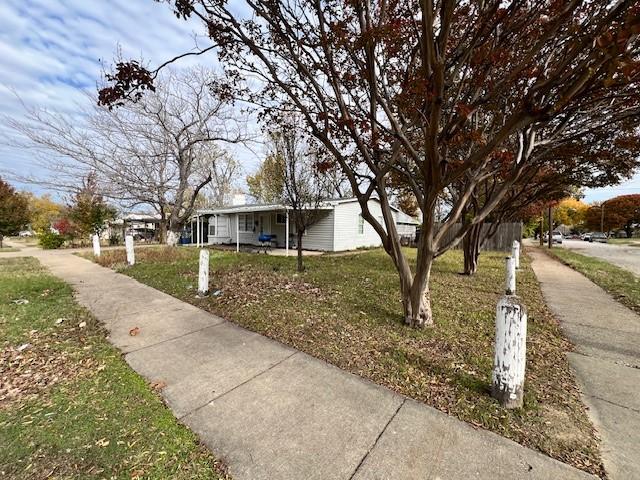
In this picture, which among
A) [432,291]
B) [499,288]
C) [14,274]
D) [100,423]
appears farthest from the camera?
[14,274]

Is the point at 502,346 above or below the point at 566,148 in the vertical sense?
below

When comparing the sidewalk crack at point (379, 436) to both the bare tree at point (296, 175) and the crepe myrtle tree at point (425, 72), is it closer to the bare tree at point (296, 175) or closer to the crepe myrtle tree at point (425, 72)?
the crepe myrtle tree at point (425, 72)

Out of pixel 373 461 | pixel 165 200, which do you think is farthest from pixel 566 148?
pixel 165 200

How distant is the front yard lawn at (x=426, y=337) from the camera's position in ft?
7.29

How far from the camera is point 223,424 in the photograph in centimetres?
214

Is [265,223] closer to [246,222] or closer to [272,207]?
[246,222]

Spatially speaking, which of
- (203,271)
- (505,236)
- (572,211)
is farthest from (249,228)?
(572,211)

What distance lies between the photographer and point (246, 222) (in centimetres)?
1919

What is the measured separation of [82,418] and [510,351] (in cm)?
341

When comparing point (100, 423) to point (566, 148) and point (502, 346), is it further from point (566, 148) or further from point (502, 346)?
point (566, 148)

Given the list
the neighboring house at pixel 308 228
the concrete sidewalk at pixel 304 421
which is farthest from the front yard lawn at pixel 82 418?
the neighboring house at pixel 308 228

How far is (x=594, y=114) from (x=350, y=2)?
4251mm

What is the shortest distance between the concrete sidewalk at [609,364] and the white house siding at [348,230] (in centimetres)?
967

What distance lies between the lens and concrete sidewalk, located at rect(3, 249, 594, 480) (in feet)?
5.80
